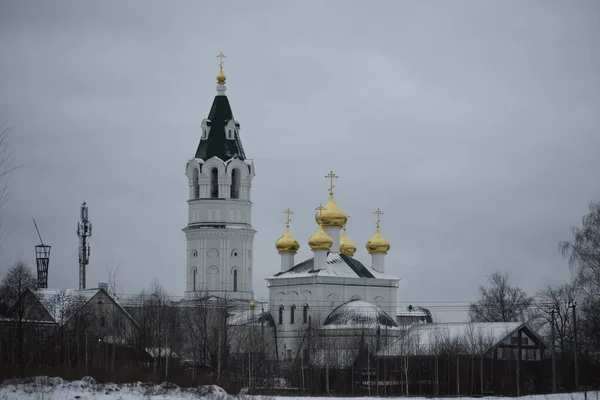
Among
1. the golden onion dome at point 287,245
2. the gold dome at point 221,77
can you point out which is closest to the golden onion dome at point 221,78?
the gold dome at point 221,77

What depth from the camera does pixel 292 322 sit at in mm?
63344

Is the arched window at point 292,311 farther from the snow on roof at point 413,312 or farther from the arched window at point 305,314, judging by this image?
the snow on roof at point 413,312

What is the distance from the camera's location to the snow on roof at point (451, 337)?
50375 millimetres

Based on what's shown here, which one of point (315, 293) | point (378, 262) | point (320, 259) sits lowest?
point (315, 293)

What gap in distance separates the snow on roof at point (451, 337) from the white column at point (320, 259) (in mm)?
7400

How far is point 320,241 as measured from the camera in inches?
2469

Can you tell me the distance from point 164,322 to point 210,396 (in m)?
20.5

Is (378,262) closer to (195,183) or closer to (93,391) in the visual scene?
(195,183)

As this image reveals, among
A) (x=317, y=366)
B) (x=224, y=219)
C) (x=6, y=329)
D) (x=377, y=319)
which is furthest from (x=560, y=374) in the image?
(x=224, y=219)

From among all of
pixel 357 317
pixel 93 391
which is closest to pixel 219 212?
pixel 357 317

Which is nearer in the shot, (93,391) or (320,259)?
(93,391)

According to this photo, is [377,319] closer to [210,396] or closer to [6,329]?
[6,329]

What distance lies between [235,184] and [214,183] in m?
1.44

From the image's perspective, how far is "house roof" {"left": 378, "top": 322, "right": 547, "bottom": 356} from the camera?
5009 centimetres
